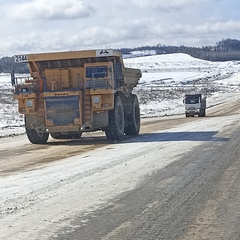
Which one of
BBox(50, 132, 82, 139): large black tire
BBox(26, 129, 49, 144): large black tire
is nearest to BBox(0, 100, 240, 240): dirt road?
BBox(26, 129, 49, 144): large black tire

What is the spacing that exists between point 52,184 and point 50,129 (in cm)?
844

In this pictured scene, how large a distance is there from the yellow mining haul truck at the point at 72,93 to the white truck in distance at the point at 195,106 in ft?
65.9

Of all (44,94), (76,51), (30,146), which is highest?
(76,51)

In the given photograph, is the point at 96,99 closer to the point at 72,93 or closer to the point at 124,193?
the point at 72,93

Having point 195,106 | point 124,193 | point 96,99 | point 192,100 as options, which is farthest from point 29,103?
point 192,100

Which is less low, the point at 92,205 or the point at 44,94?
the point at 44,94

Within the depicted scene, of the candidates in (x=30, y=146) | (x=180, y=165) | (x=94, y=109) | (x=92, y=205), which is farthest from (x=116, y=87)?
(x=92, y=205)

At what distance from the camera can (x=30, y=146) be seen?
61.7 feet

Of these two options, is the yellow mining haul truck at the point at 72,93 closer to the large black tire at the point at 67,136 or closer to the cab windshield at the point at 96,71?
the cab windshield at the point at 96,71

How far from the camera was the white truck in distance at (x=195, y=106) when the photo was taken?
39594 mm

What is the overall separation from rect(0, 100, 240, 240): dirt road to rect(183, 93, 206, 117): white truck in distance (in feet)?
75.8

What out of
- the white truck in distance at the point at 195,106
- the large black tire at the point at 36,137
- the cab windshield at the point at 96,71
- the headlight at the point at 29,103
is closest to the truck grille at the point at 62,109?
the headlight at the point at 29,103

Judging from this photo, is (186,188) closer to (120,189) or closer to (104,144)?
(120,189)

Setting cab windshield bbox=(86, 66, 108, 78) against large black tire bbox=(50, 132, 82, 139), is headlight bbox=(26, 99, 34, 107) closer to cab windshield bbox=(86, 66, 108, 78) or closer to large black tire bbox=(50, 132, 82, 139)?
cab windshield bbox=(86, 66, 108, 78)
